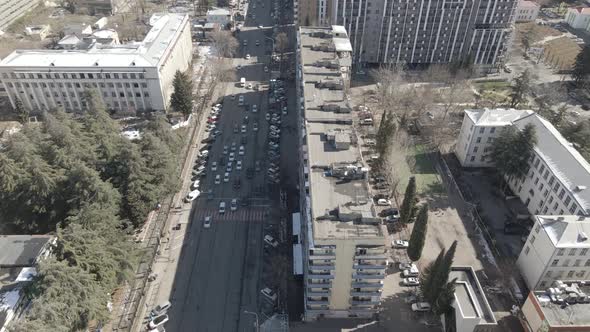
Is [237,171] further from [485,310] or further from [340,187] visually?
[485,310]

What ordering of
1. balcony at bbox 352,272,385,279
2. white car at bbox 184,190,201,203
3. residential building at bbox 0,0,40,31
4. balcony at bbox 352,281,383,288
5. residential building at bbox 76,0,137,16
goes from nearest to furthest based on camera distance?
1. balcony at bbox 352,272,385,279
2. balcony at bbox 352,281,383,288
3. white car at bbox 184,190,201,203
4. residential building at bbox 0,0,40,31
5. residential building at bbox 76,0,137,16

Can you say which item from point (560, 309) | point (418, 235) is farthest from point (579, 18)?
point (560, 309)

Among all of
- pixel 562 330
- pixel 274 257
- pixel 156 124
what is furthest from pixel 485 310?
pixel 156 124

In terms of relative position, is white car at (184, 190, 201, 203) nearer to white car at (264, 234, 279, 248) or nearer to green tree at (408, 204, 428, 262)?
white car at (264, 234, 279, 248)

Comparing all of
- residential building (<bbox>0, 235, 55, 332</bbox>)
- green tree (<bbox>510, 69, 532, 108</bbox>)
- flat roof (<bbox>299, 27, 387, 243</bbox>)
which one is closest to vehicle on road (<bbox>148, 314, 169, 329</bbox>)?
residential building (<bbox>0, 235, 55, 332</bbox>)

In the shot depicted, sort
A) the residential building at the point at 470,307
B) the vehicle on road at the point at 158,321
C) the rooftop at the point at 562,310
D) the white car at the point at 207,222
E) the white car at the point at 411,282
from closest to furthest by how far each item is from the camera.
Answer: the rooftop at the point at 562,310, the residential building at the point at 470,307, the vehicle on road at the point at 158,321, the white car at the point at 411,282, the white car at the point at 207,222

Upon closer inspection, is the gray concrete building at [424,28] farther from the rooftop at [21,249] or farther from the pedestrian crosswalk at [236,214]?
the rooftop at [21,249]

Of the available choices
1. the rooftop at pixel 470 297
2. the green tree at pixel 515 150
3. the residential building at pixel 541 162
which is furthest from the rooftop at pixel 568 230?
the green tree at pixel 515 150
